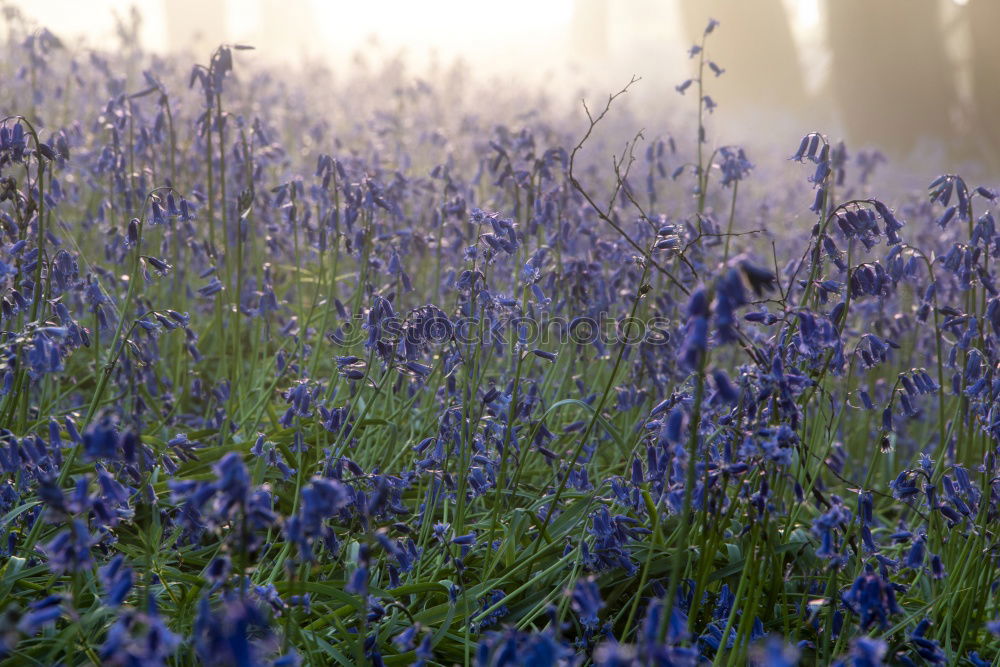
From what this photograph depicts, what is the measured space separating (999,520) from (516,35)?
53024 mm

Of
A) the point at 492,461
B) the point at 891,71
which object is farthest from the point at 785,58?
the point at 492,461

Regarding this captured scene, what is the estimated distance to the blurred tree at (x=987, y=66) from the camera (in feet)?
57.9

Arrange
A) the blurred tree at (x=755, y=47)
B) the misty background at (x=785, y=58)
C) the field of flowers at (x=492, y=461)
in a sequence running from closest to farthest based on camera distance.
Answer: the field of flowers at (x=492, y=461) → the misty background at (x=785, y=58) → the blurred tree at (x=755, y=47)

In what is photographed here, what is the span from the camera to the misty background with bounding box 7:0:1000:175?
16336 mm

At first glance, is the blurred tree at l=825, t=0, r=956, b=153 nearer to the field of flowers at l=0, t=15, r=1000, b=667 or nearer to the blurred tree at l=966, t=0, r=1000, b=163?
the blurred tree at l=966, t=0, r=1000, b=163

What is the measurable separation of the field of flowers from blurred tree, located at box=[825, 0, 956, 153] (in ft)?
53.2

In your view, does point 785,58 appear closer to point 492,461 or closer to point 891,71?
point 891,71

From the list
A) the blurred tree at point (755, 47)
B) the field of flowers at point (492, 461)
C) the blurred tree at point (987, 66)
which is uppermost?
the blurred tree at point (755, 47)

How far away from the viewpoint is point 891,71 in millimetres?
19422

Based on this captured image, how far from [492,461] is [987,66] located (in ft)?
60.7

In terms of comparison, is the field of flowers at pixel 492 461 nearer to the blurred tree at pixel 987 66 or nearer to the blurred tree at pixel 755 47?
the blurred tree at pixel 987 66

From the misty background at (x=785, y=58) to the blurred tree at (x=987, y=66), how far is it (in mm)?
23

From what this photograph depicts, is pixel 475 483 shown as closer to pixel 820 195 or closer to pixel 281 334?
pixel 820 195

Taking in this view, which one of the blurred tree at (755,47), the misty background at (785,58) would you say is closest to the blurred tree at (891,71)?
the misty background at (785,58)
